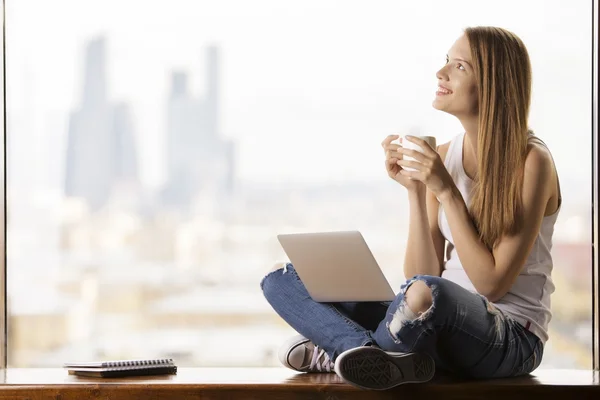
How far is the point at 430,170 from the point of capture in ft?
6.45

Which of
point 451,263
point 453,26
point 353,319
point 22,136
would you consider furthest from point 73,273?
point 453,26

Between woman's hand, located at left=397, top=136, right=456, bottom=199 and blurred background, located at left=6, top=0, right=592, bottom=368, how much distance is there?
71cm

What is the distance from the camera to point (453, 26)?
267 cm

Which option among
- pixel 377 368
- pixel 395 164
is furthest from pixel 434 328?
pixel 395 164

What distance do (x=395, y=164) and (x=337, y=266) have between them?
37 centimetres

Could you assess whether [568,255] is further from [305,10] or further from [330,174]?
[305,10]

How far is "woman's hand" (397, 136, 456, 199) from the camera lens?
1963 mm

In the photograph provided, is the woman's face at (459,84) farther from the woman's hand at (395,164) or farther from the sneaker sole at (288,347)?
the sneaker sole at (288,347)

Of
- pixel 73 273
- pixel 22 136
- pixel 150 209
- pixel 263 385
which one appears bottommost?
pixel 263 385

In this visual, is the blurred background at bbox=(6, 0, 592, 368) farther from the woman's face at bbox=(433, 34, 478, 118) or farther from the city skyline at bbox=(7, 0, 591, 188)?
the woman's face at bbox=(433, 34, 478, 118)

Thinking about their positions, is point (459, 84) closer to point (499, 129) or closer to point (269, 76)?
point (499, 129)

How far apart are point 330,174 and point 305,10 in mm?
535

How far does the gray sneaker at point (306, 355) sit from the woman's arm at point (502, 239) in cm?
41

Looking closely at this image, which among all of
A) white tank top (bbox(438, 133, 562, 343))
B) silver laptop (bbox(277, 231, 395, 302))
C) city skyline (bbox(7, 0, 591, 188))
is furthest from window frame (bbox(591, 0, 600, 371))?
silver laptop (bbox(277, 231, 395, 302))
